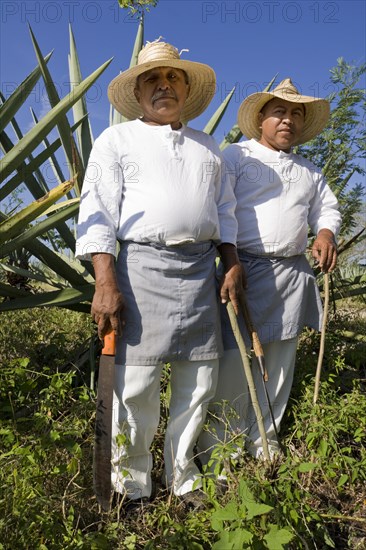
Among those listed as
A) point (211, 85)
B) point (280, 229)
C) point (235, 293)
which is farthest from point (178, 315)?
point (211, 85)

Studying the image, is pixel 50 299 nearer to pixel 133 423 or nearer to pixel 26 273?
pixel 26 273

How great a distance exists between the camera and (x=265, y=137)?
253cm

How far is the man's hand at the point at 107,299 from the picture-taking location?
194cm

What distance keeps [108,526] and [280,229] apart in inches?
52.8

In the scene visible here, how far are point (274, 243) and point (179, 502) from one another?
1119mm

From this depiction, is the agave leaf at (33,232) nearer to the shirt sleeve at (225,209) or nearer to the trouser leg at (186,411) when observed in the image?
the shirt sleeve at (225,209)

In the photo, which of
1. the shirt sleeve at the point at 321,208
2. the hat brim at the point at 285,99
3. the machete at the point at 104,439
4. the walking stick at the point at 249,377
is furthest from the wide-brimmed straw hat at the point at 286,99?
the machete at the point at 104,439

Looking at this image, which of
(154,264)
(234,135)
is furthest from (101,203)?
(234,135)

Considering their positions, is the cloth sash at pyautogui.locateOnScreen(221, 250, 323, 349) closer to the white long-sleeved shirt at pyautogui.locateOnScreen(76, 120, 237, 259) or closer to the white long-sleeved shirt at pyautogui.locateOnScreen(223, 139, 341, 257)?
the white long-sleeved shirt at pyautogui.locateOnScreen(223, 139, 341, 257)

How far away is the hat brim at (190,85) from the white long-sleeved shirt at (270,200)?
0.82ft

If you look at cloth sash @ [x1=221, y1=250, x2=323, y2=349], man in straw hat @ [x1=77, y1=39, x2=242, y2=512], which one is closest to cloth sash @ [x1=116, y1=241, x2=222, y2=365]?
man in straw hat @ [x1=77, y1=39, x2=242, y2=512]

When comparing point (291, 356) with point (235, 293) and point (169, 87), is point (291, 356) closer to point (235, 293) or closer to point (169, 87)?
point (235, 293)

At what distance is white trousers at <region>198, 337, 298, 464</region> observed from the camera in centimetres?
236

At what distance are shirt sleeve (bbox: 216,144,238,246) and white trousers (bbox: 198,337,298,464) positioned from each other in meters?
0.49
